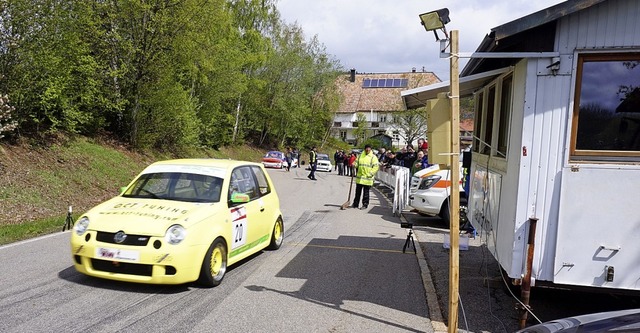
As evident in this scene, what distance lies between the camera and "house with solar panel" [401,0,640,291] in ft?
14.1

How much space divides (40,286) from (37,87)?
1068cm

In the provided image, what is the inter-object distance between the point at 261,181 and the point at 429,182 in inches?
201

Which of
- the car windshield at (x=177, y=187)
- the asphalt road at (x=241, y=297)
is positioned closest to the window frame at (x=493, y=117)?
the asphalt road at (x=241, y=297)

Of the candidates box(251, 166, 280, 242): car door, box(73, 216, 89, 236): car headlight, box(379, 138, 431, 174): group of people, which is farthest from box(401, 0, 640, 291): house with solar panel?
box(379, 138, 431, 174): group of people

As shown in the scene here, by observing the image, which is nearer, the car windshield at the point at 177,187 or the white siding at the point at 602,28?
the white siding at the point at 602,28

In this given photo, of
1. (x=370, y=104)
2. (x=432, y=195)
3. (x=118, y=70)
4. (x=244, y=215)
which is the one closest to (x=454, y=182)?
(x=244, y=215)

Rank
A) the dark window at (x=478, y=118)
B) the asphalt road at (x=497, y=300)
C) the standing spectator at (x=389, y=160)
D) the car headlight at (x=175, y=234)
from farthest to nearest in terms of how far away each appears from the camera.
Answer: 1. the standing spectator at (x=389, y=160)
2. the dark window at (x=478, y=118)
3. the car headlight at (x=175, y=234)
4. the asphalt road at (x=497, y=300)

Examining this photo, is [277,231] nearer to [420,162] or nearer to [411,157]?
[420,162]

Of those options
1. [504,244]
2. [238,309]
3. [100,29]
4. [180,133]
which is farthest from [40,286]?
[180,133]

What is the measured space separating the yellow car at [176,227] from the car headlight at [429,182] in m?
5.32

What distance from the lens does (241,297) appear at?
537cm

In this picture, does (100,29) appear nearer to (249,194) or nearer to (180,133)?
(180,133)

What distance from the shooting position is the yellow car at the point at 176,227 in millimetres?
5242

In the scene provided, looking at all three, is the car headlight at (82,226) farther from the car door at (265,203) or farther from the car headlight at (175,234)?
the car door at (265,203)
